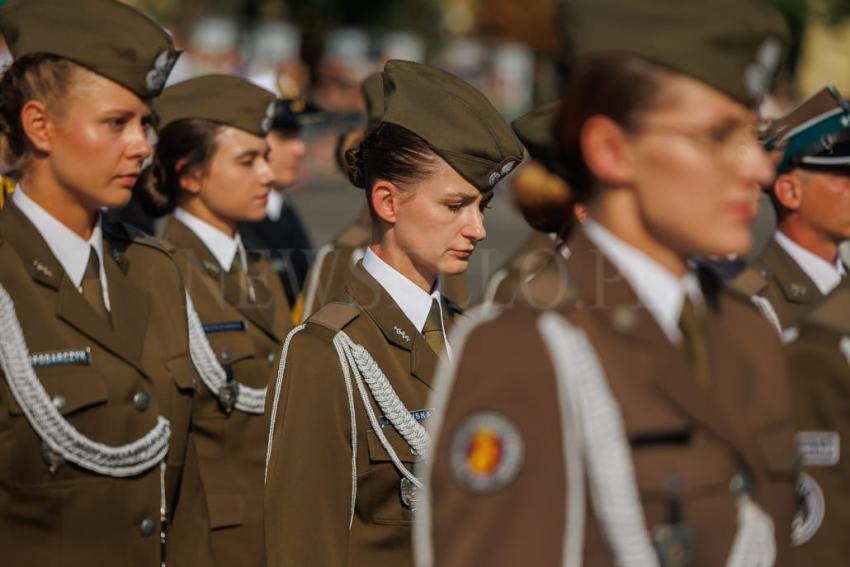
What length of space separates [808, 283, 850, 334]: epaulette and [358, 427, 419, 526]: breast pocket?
1.21 meters

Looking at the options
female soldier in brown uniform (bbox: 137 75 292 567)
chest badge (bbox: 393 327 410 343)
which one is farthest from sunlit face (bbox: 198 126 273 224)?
chest badge (bbox: 393 327 410 343)

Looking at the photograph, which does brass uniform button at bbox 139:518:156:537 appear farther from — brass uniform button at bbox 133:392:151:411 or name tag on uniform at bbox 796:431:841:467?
name tag on uniform at bbox 796:431:841:467

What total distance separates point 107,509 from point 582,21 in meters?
2.22

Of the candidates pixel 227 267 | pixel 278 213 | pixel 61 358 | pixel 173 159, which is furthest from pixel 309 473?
pixel 278 213

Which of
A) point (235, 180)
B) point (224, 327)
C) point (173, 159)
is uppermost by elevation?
point (173, 159)

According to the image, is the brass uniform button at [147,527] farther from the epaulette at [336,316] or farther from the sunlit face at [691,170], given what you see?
the sunlit face at [691,170]

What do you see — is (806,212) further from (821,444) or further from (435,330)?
(821,444)

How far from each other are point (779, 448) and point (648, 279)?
1.24 ft

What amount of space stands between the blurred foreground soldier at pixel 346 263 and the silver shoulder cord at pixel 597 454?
4.35 m

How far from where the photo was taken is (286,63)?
43.5m

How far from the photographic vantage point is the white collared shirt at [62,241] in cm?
420

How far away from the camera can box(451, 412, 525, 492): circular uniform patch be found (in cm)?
230

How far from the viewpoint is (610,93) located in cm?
241

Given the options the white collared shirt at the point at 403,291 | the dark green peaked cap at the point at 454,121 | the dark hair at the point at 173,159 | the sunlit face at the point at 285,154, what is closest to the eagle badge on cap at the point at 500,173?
the dark green peaked cap at the point at 454,121
